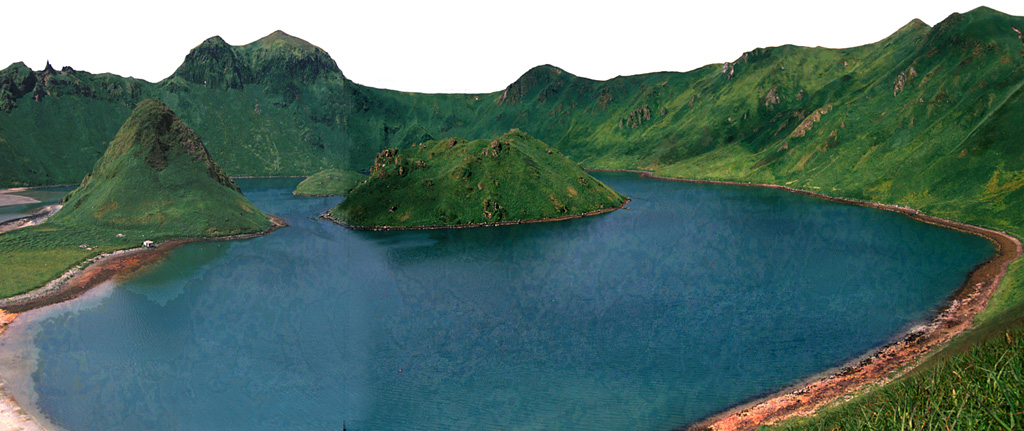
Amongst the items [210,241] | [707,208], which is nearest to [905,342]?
[707,208]

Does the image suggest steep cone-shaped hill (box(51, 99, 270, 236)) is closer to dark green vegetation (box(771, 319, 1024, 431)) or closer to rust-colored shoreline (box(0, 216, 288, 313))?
rust-colored shoreline (box(0, 216, 288, 313))

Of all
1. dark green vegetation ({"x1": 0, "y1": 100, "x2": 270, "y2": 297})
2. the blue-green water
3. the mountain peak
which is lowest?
the blue-green water

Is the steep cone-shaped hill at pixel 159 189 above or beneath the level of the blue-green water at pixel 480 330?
above

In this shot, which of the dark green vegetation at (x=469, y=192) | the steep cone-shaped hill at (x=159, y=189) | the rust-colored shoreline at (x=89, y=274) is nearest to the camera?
the rust-colored shoreline at (x=89, y=274)

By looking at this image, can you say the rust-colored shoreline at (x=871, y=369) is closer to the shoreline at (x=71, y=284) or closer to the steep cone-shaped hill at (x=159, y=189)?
the shoreline at (x=71, y=284)

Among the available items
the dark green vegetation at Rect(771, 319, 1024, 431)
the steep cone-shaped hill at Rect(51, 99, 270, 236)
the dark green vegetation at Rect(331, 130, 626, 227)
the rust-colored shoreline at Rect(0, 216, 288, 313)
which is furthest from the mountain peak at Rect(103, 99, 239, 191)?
the dark green vegetation at Rect(771, 319, 1024, 431)

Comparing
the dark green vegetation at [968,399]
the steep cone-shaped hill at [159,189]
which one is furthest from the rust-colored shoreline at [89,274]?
the dark green vegetation at [968,399]

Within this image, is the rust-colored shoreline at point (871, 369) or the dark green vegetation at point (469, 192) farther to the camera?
the dark green vegetation at point (469, 192)

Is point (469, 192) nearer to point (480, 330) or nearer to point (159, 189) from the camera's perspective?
point (159, 189)
